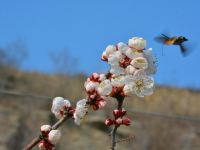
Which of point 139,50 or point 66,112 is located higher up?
point 139,50

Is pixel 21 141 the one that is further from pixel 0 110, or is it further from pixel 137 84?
pixel 137 84

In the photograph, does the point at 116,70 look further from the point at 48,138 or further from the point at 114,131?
the point at 48,138

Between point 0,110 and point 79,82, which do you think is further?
point 79,82

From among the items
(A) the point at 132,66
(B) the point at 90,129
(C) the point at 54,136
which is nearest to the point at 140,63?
(A) the point at 132,66

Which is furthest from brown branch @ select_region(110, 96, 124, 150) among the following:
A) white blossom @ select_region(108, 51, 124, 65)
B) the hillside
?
the hillside

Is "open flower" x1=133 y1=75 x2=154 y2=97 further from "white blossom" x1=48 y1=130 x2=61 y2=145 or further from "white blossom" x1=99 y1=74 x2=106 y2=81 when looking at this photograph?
"white blossom" x1=48 y1=130 x2=61 y2=145

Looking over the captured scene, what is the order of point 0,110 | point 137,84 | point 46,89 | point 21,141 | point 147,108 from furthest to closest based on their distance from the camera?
point 147,108 < point 46,89 < point 0,110 < point 21,141 < point 137,84

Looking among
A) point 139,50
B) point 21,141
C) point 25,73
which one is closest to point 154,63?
point 139,50

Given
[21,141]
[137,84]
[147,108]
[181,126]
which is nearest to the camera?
[137,84]
